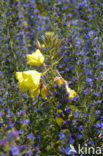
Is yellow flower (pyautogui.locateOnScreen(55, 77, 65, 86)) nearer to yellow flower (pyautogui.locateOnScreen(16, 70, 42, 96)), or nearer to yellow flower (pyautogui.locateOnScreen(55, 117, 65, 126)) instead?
yellow flower (pyautogui.locateOnScreen(16, 70, 42, 96))

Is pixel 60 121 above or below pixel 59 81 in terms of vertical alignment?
below

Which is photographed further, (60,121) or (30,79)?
(60,121)

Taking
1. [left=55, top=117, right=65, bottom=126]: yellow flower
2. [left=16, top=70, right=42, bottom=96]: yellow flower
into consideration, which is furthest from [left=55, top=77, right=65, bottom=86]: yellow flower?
[left=55, top=117, right=65, bottom=126]: yellow flower

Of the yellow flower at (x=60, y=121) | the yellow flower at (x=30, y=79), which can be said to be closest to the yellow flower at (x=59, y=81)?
the yellow flower at (x=30, y=79)

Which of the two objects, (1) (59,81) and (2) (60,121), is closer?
(1) (59,81)

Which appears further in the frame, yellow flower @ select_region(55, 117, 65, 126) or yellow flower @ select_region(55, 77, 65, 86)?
yellow flower @ select_region(55, 117, 65, 126)

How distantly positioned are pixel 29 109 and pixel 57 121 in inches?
18.7

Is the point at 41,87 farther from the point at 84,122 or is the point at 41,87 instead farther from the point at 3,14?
the point at 3,14

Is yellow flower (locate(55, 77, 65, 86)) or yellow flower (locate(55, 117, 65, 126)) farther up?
yellow flower (locate(55, 77, 65, 86))

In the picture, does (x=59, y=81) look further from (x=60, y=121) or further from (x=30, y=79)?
(x=60, y=121)

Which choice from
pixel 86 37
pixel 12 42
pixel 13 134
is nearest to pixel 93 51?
pixel 86 37

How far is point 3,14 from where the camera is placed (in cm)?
342

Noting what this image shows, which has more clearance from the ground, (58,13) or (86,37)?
(58,13)

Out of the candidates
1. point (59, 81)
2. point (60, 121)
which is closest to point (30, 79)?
point (59, 81)
